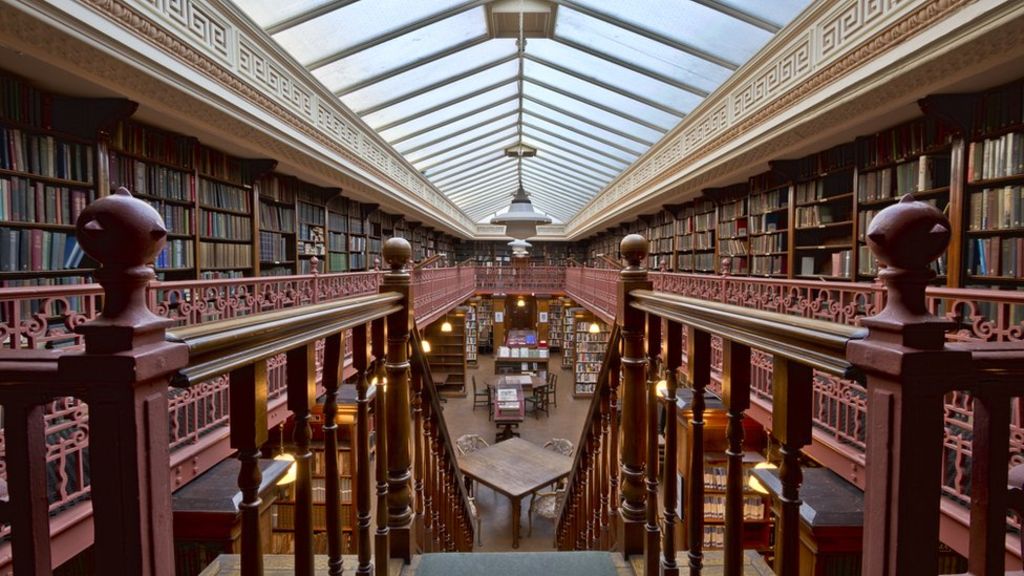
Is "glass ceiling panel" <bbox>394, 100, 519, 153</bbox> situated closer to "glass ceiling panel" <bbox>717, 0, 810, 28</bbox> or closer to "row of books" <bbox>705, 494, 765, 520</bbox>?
"glass ceiling panel" <bbox>717, 0, 810, 28</bbox>

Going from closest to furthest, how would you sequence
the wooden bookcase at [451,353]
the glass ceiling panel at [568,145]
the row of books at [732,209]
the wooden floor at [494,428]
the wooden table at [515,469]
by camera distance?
the wooden table at [515,469]
the wooden floor at [494,428]
the row of books at [732,209]
the glass ceiling panel at [568,145]
the wooden bookcase at [451,353]

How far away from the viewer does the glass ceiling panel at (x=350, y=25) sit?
446 centimetres

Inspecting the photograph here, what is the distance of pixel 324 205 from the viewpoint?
7.25 m

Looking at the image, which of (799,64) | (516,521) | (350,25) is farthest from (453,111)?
(516,521)

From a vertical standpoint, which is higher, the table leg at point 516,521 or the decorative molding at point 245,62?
the decorative molding at point 245,62

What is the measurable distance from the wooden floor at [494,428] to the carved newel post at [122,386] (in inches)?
244

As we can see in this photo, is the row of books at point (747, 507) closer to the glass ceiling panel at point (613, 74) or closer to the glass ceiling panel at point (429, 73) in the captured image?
the glass ceiling panel at point (613, 74)

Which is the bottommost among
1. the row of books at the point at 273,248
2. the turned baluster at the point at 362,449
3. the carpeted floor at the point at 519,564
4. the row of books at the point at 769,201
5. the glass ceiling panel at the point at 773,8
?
the carpeted floor at the point at 519,564

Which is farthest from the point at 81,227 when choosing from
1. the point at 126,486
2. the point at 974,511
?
the point at 974,511

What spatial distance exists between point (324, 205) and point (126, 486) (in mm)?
7301

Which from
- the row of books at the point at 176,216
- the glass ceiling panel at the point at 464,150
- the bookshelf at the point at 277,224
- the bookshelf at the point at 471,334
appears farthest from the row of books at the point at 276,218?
the bookshelf at the point at 471,334

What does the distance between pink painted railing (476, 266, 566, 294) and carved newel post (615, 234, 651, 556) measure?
11.9 meters

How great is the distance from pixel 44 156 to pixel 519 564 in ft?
12.4

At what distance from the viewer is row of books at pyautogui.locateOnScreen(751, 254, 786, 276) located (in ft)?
18.7
